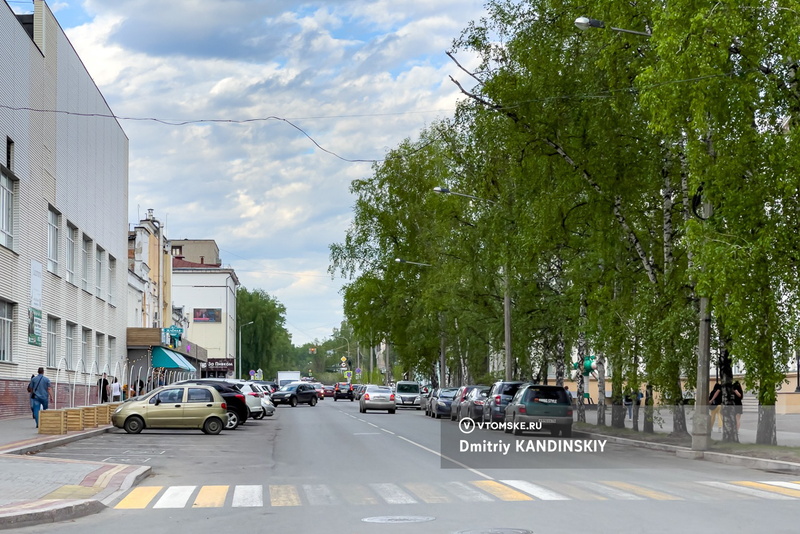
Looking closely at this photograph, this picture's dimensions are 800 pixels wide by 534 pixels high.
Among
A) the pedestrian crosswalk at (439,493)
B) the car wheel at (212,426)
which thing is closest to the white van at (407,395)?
the car wheel at (212,426)

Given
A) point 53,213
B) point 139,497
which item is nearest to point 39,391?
point 53,213

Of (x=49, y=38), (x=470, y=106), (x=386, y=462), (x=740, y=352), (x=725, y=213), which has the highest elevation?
(x=49, y=38)

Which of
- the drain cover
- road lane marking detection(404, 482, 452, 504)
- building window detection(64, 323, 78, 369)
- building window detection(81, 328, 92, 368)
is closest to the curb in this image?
road lane marking detection(404, 482, 452, 504)

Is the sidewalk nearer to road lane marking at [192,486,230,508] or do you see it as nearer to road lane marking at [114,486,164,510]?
road lane marking at [114,486,164,510]

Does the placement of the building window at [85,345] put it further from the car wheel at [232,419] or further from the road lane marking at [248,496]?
the road lane marking at [248,496]

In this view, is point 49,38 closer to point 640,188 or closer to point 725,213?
point 640,188

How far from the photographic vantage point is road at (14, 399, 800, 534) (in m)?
11.5

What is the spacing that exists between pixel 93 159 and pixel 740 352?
122ft

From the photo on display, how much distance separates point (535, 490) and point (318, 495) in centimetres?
312

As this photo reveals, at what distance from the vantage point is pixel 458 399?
1766 inches

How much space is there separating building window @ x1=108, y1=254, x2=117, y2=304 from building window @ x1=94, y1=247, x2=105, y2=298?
201 cm

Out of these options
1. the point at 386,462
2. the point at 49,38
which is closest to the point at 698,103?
the point at 386,462

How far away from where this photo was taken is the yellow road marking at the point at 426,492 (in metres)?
13.9

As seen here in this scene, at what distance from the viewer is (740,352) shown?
21219 millimetres
